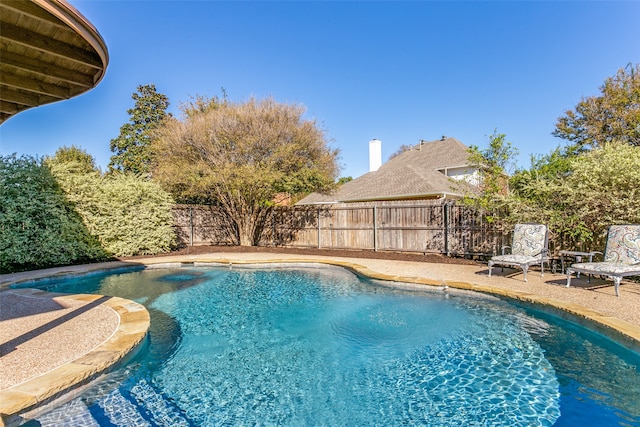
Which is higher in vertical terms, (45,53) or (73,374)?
(45,53)

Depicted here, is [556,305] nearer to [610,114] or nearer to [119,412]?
[119,412]

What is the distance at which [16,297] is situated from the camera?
5.93 meters

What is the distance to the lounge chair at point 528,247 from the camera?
6789mm

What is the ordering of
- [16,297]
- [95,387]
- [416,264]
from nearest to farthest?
[95,387], [16,297], [416,264]

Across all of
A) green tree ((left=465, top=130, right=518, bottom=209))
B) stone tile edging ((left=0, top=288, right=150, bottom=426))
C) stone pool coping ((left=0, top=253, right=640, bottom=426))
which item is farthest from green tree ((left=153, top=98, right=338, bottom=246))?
stone tile edging ((left=0, top=288, right=150, bottom=426))

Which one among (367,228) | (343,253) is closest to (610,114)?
(367,228)

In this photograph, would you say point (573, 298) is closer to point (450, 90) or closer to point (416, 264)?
point (416, 264)

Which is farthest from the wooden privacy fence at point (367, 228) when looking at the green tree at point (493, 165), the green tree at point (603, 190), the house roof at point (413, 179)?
the green tree at point (603, 190)

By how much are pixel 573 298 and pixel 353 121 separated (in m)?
15.2

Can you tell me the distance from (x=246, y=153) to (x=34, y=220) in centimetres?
639

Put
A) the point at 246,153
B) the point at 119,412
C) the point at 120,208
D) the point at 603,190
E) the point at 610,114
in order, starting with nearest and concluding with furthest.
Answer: the point at 119,412 → the point at 603,190 → the point at 120,208 → the point at 246,153 → the point at 610,114

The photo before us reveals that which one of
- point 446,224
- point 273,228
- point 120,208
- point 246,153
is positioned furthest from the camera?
point 273,228

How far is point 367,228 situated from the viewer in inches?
477

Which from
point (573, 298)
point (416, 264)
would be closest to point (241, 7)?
point (416, 264)
